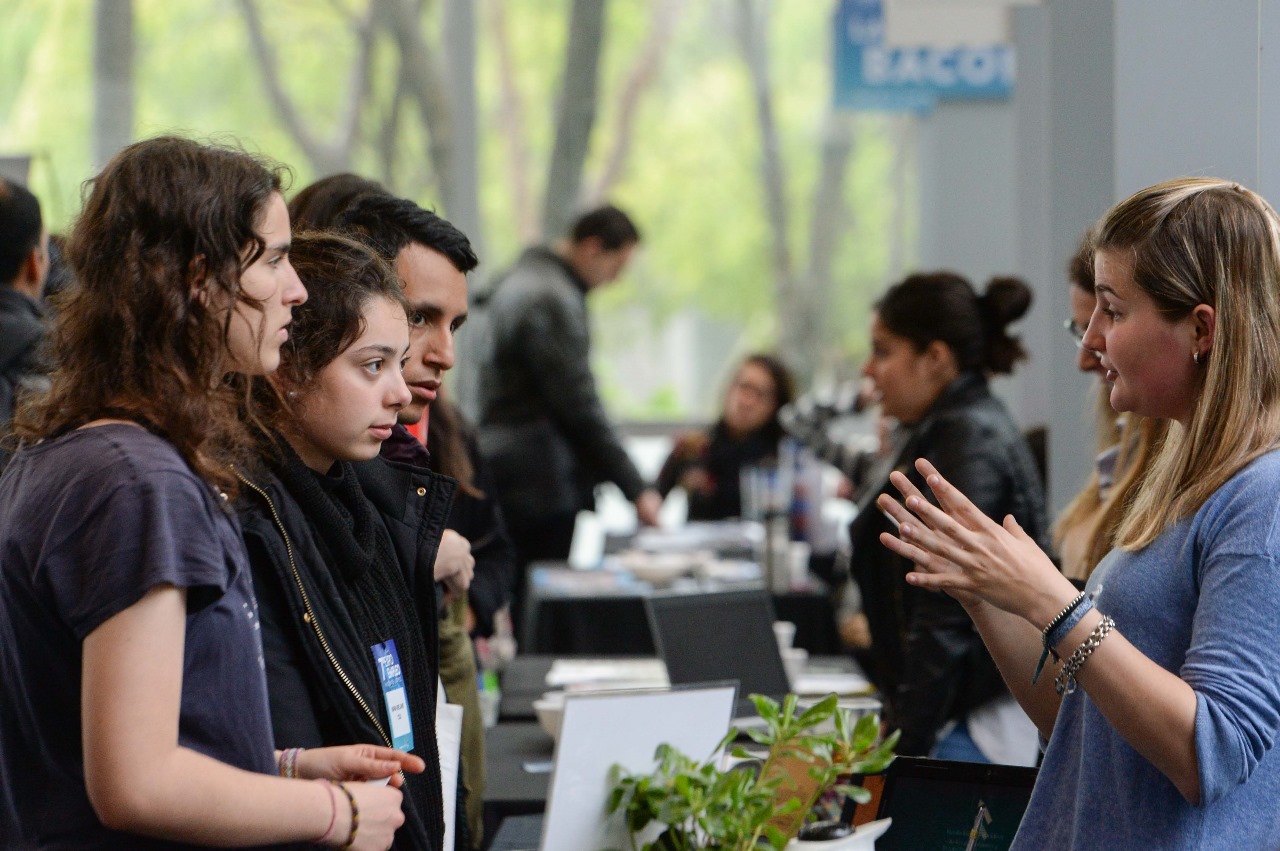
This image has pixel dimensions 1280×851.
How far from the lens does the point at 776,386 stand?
20.4 feet

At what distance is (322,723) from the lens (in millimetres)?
1514

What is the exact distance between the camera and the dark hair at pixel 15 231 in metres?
3.01

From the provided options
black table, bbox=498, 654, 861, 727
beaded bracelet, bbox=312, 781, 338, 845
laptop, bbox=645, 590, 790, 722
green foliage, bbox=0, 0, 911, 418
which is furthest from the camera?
green foliage, bbox=0, 0, 911, 418

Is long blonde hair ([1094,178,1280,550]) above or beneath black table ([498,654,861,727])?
above

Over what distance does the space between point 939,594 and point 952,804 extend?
0.85 m

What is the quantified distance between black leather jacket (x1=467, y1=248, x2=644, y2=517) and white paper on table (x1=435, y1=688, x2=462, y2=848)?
338cm

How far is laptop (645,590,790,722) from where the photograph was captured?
2750mm

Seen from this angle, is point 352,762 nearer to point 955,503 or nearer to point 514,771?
point 955,503

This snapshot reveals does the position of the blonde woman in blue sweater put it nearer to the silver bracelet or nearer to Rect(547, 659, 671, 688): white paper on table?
the silver bracelet

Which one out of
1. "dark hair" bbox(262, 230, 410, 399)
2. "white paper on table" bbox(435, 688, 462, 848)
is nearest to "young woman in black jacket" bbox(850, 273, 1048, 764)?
"white paper on table" bbox(435, 688, 462, 848)

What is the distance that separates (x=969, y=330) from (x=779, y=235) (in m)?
5.85

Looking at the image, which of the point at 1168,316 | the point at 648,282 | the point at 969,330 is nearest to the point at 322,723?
the point at 1168,316

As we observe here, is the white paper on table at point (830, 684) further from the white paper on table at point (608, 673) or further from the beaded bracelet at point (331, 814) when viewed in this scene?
the beaded bracelet at point (331, 814)

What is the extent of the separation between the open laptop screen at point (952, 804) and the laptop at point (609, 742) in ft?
1.13
